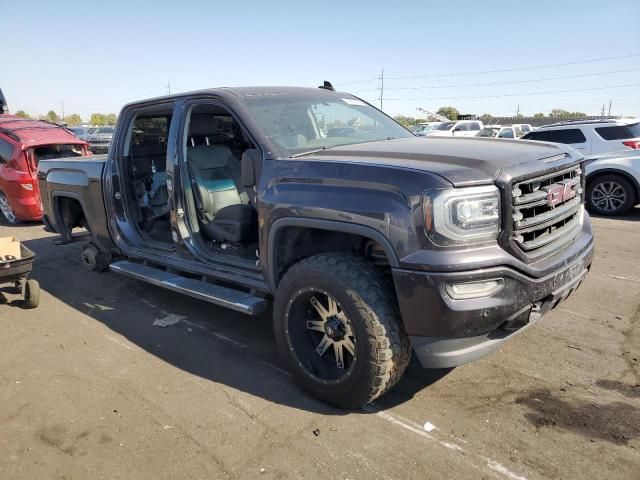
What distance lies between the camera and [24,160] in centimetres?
884

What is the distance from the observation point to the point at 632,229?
7.97 meters

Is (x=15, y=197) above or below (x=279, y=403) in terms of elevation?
above

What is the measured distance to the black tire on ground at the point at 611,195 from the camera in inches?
357

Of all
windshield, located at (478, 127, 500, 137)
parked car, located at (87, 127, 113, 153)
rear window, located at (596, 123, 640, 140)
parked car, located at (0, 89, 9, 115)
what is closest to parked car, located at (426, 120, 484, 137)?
windshield, located at (478, 127, 500, 137)

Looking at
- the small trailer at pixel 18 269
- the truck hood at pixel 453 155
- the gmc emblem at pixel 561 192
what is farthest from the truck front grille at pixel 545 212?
the small trailer at pixel 18 269

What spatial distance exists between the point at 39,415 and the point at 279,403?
59.0 inches

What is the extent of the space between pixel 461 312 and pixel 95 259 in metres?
4.70

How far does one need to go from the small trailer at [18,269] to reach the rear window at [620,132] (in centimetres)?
1024

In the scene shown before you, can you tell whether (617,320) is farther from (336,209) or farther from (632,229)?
(632,229)

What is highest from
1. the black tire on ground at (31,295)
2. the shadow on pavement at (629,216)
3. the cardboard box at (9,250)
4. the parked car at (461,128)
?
the parked car at (461,128)

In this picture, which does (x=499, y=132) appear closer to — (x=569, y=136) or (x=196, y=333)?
(x=569, y=136)

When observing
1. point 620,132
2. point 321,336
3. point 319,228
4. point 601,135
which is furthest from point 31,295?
point 620,132

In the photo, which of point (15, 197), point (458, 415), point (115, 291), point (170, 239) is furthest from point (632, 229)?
point (15, 197)

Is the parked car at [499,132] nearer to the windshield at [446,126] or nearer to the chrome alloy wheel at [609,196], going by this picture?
the windshield at [446,126]
